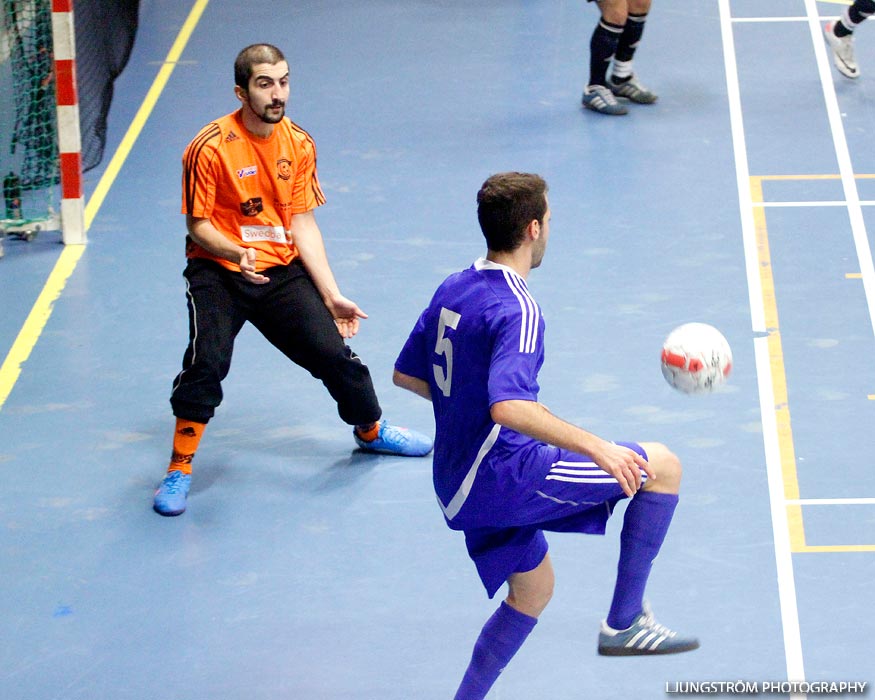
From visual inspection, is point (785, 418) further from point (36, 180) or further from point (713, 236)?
point (36, 180)

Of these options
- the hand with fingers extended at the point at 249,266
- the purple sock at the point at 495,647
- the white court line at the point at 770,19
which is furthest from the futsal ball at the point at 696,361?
the white court line at the point at 770,19

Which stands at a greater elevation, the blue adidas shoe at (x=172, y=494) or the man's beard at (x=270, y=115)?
the man's beard at (x=270, y=115)

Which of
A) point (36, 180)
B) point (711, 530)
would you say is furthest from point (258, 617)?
point (36, 180)

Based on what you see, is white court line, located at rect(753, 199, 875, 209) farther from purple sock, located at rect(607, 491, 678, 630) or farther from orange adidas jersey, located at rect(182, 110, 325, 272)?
purple sock, located at rect(607, 491, 678, 630)

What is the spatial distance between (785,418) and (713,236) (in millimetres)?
2311

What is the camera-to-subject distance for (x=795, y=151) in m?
Answer: 10.6

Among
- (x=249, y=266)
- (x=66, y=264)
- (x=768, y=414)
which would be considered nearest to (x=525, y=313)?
(x=249, y=266)

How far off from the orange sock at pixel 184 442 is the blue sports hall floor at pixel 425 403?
8.5 inches

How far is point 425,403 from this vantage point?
7.80m

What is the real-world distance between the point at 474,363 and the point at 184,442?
261cm

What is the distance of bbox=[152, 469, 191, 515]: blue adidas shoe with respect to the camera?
22.4ft

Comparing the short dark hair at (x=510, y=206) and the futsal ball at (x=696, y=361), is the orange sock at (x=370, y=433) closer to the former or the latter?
the futsal ball at (x=696, y=361)

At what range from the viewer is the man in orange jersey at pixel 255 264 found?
263 inches

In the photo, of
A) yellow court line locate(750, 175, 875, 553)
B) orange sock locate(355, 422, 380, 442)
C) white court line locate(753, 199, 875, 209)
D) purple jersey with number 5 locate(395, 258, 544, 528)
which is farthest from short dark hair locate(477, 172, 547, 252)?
white court line locate(753, 199, 875, 209)
